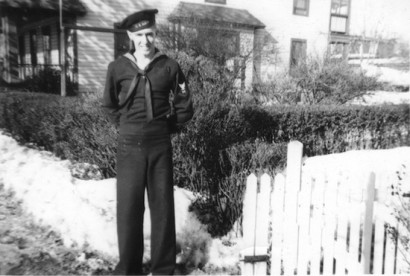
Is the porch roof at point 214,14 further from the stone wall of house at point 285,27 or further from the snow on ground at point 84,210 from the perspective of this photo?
the snow on ground at point 84,210

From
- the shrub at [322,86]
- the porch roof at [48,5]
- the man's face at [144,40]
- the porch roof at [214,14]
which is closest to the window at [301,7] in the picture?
the porch roof at [214,14]

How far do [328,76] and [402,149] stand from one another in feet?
12.6

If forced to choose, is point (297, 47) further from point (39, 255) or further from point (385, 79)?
point (39, 255)

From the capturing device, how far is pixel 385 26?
23797 millimetres

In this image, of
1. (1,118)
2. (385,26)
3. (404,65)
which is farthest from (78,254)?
(404,65)

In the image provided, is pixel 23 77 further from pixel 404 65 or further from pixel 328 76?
pixel 404 65

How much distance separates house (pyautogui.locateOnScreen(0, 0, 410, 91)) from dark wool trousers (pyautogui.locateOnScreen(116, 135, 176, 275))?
9293 mm

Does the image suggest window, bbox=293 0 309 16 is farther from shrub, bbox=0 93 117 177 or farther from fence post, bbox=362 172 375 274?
fence post, bbox=362 172 375 274

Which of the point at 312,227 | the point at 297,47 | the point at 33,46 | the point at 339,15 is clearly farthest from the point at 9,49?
the point at 339,15

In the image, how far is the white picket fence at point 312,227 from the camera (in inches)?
132

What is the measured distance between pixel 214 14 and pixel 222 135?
43.7 feet

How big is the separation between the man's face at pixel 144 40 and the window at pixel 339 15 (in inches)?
846

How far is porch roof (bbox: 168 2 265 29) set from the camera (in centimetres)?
1616

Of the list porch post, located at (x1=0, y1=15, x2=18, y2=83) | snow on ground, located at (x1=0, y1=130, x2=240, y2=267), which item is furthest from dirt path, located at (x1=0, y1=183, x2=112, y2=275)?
porch post, located at (x1=0, y1=15, x2=18, y2=83)
